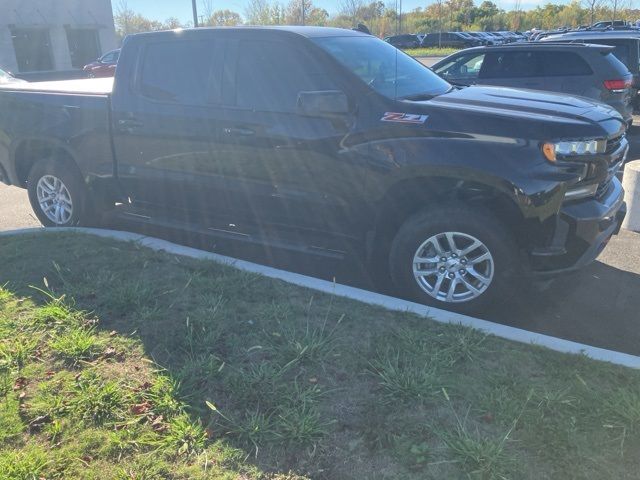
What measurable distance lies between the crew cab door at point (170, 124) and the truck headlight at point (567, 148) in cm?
257

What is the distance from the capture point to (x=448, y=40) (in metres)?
42.1

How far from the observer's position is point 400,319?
144 inches

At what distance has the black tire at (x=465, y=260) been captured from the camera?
148 inches

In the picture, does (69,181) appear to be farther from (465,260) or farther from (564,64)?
(564,64)

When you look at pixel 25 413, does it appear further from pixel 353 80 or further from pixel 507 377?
pixel 353 80

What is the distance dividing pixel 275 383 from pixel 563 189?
2127 mm

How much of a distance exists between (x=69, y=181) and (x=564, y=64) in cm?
752

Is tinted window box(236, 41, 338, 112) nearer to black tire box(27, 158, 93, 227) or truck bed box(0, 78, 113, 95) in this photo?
truck bed box(0, 78, 113, 95)

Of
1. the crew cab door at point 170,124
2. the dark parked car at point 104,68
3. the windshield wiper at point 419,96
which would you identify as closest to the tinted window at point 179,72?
the crew cab door at point 170,124

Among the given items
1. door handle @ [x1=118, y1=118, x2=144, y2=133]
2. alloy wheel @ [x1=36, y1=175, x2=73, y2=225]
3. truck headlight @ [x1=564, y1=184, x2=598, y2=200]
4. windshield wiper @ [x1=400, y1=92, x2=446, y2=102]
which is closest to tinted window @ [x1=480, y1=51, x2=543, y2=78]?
windshield wiper @ [x1=400, y1=92, x2=446, y2=102]

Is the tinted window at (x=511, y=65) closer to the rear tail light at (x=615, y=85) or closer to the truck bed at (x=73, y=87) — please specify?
the rear tail light at (x=615, y=85)

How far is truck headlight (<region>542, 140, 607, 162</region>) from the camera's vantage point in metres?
3.56

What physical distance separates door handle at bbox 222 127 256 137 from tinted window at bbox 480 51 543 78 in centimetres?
658

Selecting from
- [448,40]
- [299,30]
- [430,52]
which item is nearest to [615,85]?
[299,30]
